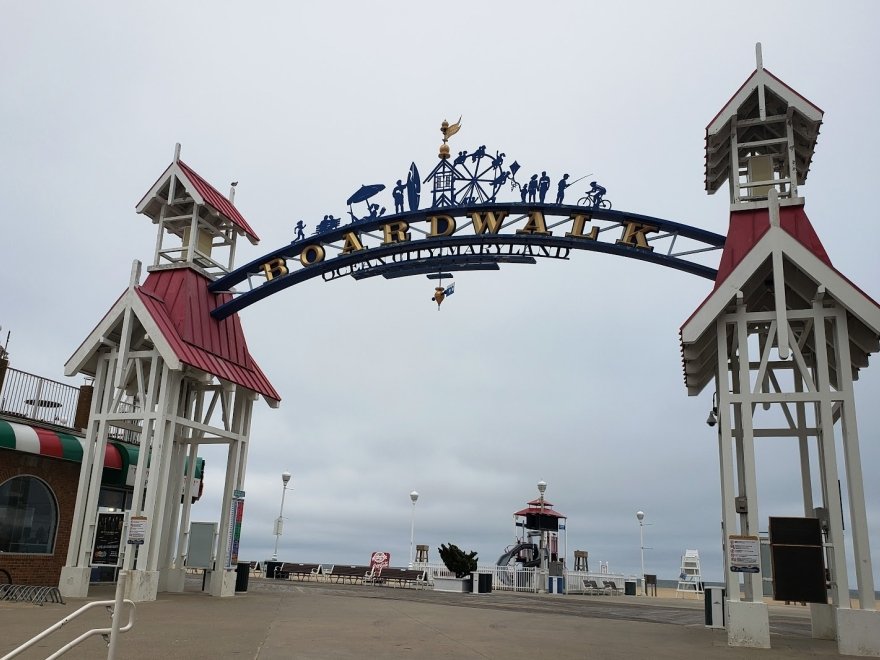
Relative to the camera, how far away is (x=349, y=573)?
3797cm

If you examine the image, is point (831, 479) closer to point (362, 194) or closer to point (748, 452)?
point (748, 452)

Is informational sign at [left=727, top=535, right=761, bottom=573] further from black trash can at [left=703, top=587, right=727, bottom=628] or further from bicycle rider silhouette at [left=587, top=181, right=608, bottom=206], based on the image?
bicycle rider silhouette at [left=587, top=181, right=608, bottom=206]

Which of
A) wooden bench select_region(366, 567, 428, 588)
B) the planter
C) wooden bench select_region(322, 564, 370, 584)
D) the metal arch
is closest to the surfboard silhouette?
the metal arch

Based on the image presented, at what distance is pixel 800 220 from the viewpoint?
15.0 m

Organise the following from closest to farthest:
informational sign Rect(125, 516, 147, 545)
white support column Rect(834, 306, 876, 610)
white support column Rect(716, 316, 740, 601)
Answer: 1. white support column Rect(834, 306, 876, 610)
2. white support column Rect(716, 316, 740, 601)
3. informational sign Rect(125, 516, 147, 545)

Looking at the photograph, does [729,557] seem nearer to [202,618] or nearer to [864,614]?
[864,614]

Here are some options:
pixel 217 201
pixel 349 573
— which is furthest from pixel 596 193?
pixel 349 573

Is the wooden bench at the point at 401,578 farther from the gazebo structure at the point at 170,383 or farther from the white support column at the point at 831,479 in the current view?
the white support column at the point at 831,479

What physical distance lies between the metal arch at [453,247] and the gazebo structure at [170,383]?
1.35 meters

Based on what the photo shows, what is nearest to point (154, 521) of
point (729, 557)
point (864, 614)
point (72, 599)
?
point (72, 599)

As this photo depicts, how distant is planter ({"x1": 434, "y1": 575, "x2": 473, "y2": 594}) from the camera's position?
3047 centimetres

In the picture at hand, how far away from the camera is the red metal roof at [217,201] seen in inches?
865

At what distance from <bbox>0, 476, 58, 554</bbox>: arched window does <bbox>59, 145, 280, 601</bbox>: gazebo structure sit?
2121 millimetres

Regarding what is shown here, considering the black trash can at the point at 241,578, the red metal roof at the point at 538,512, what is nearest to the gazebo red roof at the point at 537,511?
the red metal roof at the point at 538,512
